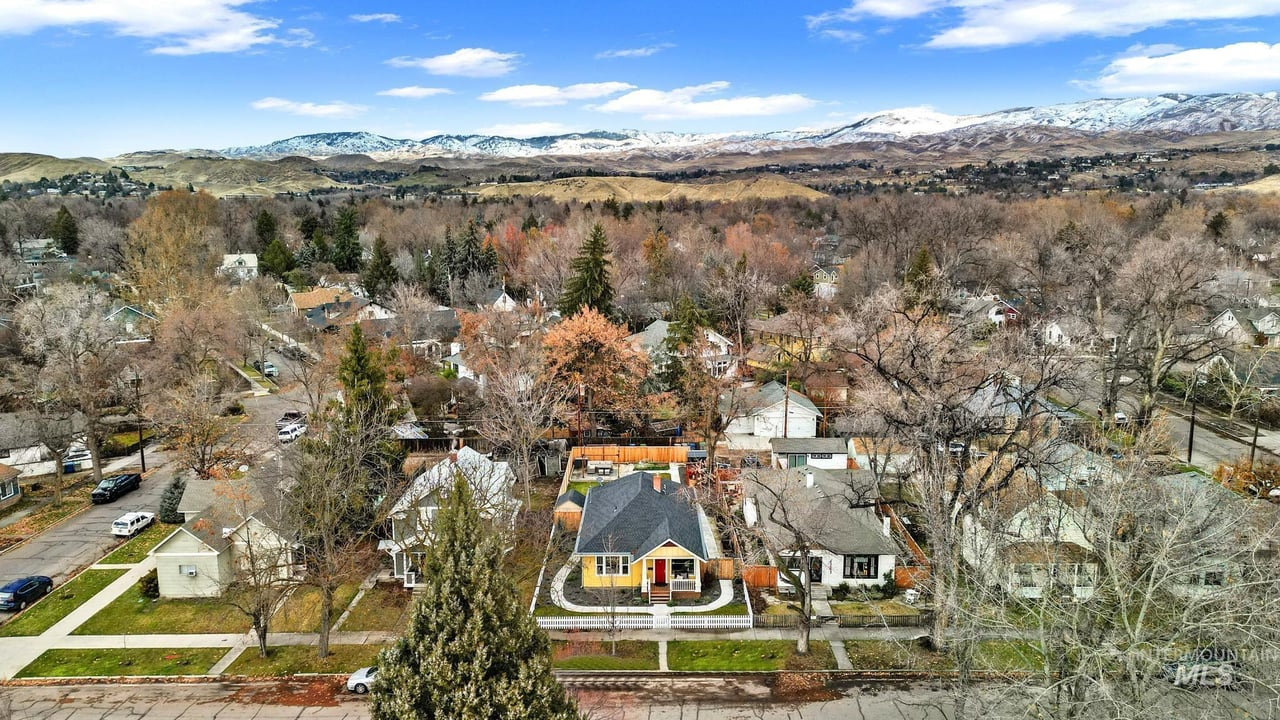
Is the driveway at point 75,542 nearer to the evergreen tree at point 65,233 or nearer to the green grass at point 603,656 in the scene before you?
the green grass at point 603,656

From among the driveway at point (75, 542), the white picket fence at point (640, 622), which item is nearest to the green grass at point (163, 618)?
Result: the driveway at point (75, 542)

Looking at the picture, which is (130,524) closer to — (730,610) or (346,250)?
(730,610)

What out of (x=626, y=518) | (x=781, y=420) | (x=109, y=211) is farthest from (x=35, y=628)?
(x=109, y=211)

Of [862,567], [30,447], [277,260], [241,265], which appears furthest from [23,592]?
[241,265]

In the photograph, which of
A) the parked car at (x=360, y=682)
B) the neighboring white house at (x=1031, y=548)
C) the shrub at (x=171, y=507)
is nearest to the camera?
the neighboring white house at (x=1031, y=548)

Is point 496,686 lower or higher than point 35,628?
higher

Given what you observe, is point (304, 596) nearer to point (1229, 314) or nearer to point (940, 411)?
point (940, 411)
